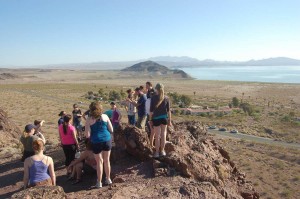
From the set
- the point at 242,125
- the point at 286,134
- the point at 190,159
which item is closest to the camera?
the point at 190,159

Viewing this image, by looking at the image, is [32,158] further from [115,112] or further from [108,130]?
[115,112]

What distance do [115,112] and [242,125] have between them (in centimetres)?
3850

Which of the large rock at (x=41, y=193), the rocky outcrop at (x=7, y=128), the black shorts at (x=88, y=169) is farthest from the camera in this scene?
the rocky outcrop at (x=7, y=128)

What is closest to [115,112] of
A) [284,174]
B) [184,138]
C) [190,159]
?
[184,138]

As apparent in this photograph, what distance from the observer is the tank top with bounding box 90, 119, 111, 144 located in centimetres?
689

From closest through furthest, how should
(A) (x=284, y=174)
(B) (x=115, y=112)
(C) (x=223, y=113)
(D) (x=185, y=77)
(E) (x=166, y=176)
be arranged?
(E) (x=166, y=176) < (B) (x=115, y=112) < (A) (x=284, y=174) < (C) (x=223, y=113) < (D) (x=185, y=77)

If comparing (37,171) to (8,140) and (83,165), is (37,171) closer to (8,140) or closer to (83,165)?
(83,165)

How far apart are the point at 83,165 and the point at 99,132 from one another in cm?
231

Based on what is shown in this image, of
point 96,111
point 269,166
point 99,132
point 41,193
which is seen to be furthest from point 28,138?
point 269,166

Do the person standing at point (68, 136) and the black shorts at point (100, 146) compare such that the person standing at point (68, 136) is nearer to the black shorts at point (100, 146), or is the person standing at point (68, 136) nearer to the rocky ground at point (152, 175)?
the rocky ground at point (152, 175)

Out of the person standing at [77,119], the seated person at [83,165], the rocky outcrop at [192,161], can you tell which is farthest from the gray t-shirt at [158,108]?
the person standing at [77,119]

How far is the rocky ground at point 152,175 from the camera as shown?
6.95 metres

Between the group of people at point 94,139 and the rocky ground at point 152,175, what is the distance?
0.34 m

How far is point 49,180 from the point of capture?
5.95 m
